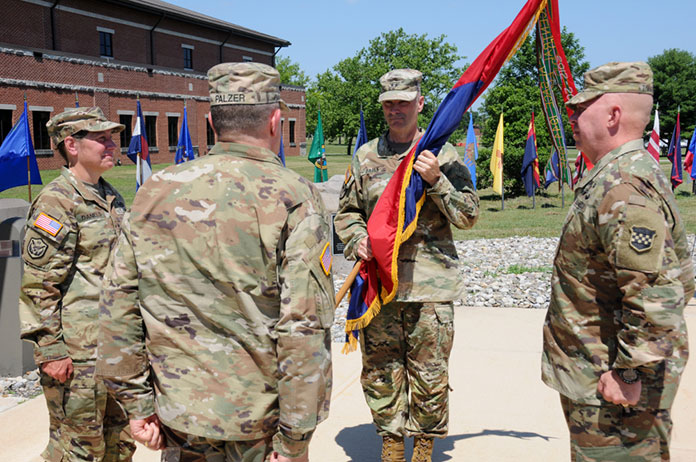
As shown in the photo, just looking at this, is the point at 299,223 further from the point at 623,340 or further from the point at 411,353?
the point at 411,353

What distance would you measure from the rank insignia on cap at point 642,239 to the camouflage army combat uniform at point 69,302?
103 inches

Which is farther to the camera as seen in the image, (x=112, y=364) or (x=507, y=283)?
(x=507, y=283)

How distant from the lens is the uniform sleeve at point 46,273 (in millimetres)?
3160

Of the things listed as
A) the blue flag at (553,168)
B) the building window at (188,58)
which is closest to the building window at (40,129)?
the building window at (188,58)

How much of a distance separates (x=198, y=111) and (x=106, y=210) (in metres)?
36.0

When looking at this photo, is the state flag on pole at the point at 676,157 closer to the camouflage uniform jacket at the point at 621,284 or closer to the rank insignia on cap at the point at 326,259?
the camouflage uniform jacket at the point at 621,284

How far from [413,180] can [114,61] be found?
106ft

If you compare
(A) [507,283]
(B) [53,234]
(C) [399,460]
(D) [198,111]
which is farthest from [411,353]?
(D) [198,111]

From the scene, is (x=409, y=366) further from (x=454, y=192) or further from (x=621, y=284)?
(x=621, y=284)

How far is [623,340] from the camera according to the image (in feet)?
7.55

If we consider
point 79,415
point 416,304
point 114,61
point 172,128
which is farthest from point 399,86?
point 172,128

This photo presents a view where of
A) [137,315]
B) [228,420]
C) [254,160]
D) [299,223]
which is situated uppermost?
[254,160]

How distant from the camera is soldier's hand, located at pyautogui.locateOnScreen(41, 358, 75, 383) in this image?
318 cm

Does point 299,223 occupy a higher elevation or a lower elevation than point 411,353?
higher
